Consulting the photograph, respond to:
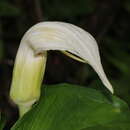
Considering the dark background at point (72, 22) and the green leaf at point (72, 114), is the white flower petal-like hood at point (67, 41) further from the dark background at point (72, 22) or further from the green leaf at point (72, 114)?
the dark background at point (72, 22)

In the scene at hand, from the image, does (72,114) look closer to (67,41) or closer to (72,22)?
(67,41)

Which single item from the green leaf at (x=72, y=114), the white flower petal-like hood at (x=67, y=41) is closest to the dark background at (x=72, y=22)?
the green leaf at (x=72, y=114)

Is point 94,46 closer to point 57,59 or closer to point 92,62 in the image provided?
point 92,62

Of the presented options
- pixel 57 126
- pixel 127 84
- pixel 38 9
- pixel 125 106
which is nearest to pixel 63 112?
pixel 57 126

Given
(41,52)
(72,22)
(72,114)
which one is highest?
(41,52)

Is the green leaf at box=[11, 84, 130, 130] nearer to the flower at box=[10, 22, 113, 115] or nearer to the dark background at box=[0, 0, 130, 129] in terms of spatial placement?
the flower at box=[10, 22, 113, 115]

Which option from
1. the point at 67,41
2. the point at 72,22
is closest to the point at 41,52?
the point at 67,41

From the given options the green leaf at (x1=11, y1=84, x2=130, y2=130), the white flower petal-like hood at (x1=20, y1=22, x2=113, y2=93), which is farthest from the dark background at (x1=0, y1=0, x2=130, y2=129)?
the white flower petal-like hood at (x1=20, y1=22, x2=113, y2=93)
